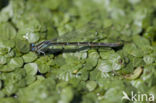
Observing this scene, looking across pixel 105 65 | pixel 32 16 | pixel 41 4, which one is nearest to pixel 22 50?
pixel 32 16

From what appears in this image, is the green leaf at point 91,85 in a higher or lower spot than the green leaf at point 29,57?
lower

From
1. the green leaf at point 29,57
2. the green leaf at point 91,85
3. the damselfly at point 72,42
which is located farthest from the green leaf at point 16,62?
the green leaf at point 91,85

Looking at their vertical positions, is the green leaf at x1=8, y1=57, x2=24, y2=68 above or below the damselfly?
below

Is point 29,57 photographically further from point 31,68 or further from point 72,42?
point 72,42

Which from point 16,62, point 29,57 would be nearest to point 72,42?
point 29,57

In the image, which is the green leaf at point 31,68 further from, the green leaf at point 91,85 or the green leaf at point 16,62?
the green leaf at point 91,85

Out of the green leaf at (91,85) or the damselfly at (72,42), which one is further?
the damselfly at (72,42)

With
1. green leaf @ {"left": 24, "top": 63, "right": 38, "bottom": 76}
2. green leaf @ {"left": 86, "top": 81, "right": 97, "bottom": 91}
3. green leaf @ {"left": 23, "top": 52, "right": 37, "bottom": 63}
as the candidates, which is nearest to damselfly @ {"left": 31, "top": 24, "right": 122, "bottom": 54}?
green leaf @ {"left": 23, "top": 52, "right": 37, "bottom": 63}

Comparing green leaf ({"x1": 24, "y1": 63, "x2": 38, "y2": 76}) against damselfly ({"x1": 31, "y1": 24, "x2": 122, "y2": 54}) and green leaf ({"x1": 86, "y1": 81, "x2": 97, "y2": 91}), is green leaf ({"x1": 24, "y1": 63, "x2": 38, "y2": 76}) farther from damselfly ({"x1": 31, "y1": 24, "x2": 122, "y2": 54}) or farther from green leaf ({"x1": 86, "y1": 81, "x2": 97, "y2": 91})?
green leaf ({"x1": 86, "y1": 81, "x2": 97, "y2": 91})

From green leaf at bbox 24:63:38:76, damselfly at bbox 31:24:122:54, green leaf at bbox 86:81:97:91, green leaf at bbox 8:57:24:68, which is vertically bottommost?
green leaf at bbox 86:81:97:91

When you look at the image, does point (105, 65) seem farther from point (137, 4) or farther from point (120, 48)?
point (137, 4)

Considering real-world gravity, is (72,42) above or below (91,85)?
above
